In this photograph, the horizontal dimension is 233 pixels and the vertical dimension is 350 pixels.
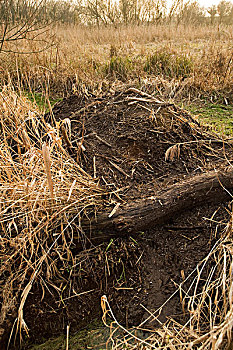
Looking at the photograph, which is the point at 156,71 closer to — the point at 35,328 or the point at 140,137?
the point at 140,137

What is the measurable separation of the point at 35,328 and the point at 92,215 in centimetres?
73

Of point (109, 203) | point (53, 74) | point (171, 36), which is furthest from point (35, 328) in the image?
point (171, 36)

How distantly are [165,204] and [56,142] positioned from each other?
2.63 ft

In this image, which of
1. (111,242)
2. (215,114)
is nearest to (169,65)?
(215,114)

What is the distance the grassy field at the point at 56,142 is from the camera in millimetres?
1797

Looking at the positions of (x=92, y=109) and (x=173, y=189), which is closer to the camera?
(x=173, y=189)

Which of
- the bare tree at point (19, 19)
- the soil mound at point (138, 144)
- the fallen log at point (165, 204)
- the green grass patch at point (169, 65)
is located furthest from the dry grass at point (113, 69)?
the fallen log at point (165, 204)

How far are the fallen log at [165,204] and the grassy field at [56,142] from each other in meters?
0.17

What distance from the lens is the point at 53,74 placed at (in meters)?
5.22

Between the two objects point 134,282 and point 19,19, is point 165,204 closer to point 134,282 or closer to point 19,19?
point 134,282

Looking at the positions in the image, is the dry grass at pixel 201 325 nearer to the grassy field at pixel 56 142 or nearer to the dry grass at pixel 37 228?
the grassy field at pixel 56 142

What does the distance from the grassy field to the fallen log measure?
0.17 m

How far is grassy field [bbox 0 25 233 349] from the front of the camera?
5.90 ft

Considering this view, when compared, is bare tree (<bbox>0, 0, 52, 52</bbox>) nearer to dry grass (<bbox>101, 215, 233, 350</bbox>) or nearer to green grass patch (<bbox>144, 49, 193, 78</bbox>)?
green grass patch (<bbox>144, 49, 193, 78</bbox>)
